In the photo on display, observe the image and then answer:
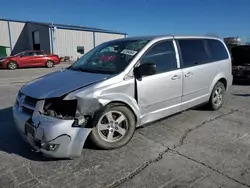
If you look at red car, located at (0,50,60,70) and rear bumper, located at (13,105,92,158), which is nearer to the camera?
rear bumper, located at (13,105,92,158)

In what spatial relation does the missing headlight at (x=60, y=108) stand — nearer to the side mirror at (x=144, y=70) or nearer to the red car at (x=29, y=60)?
the side mirror at (x=144, y=70)

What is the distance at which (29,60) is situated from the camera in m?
20.1

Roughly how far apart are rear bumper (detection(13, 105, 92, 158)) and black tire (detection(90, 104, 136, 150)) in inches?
7.6

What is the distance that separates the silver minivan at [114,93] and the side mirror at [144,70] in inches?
0.6

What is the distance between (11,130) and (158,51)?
10.1 feet

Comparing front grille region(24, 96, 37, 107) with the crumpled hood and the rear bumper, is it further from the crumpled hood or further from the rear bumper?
the rear bumper

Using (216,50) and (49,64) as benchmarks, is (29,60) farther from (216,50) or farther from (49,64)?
(216,50)

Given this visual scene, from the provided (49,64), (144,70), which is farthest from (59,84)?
(49,64)

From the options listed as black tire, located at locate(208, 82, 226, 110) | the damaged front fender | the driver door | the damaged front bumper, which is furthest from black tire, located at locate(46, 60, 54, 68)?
the damaged front fender

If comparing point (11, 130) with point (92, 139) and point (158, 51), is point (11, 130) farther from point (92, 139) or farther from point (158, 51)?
point (158, 51)

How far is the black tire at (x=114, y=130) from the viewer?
324cm

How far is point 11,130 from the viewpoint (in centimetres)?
439

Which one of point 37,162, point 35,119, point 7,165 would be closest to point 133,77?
point 35,119

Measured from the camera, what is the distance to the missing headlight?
119 inches
